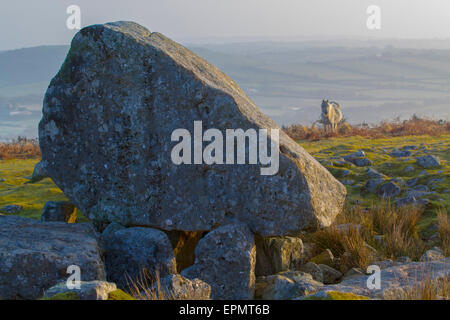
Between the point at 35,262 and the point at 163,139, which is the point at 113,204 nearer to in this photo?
the point at 163,139

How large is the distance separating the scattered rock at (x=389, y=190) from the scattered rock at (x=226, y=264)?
18.6 ft

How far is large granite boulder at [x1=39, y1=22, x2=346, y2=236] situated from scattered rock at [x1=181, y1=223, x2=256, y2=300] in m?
0.43

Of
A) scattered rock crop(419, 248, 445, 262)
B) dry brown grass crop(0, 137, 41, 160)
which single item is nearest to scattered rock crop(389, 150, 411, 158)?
scattered rock crop(419, 248, 445, 262)

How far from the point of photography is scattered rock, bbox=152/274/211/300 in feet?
17.6

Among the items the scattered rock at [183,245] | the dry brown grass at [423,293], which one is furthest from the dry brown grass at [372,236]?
the scattered rock at [183,245]

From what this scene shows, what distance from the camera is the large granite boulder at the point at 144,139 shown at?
7164 mm

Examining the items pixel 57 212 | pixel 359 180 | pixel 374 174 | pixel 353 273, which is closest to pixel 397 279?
pixel 353 273

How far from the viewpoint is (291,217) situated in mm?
6852

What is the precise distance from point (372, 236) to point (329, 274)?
168 centimetres

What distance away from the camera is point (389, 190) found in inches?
444

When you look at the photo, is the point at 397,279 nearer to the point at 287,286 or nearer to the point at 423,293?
the point at 423,293

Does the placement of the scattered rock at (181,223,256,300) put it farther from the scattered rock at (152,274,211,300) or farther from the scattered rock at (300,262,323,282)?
the scattered rock at (300,262,323,282)

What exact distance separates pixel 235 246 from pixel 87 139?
10.2ft
